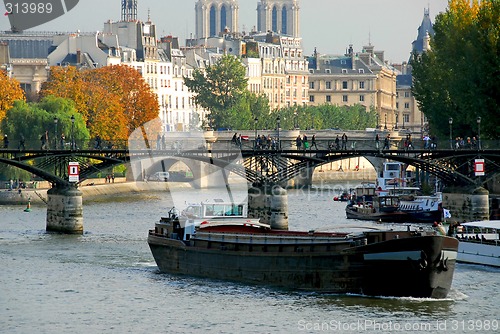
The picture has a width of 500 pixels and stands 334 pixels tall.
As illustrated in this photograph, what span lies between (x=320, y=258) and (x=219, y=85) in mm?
137158

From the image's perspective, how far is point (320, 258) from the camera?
203 feet

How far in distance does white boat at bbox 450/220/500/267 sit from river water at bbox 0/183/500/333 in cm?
73

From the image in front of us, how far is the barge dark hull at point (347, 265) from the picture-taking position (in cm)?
5956

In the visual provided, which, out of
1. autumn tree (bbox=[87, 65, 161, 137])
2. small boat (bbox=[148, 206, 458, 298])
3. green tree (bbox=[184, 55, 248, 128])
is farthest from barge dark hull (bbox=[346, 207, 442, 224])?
green tree (bbox=[184, 55, 248, 128])

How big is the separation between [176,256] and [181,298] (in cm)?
706

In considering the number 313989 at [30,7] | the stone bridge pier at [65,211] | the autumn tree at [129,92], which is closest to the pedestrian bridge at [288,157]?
the stone bridge pier at [65,211]

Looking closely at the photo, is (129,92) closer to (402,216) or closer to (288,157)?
(402,216)

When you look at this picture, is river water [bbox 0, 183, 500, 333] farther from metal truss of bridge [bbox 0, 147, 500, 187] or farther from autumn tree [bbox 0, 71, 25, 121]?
autumn tree [bbox 0, 71, 25, 121]

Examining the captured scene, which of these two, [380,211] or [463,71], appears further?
[380,211]

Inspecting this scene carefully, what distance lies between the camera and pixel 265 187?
95.8 metres

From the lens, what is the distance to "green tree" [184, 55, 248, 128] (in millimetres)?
196250

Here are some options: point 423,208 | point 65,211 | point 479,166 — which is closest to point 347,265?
point 65,211

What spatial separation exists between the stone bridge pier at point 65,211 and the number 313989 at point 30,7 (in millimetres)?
29322

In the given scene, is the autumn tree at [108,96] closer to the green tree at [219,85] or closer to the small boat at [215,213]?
the green tree at [219,85]
